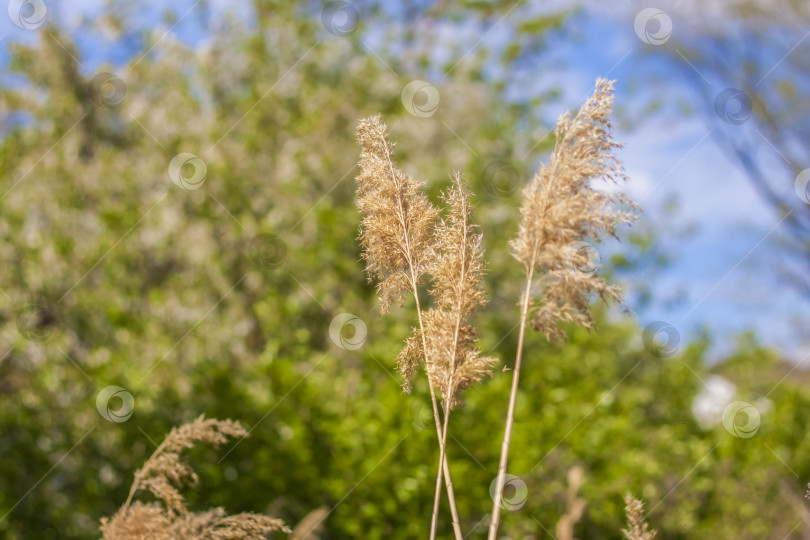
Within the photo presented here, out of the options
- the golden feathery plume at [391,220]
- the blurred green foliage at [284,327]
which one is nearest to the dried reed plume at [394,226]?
the golden feathery plume at [391,220]

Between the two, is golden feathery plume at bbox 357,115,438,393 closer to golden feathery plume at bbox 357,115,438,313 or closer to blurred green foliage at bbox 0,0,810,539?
golden feathery plume at bbox 357,115,438,313

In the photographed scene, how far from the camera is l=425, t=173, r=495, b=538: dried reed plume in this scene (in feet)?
3.99

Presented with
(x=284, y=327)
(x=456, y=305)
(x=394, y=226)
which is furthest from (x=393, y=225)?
(x=284, y=327)

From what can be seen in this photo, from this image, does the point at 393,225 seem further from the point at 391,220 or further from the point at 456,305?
the point at 456,305

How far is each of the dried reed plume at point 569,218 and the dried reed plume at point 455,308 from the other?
0.08m

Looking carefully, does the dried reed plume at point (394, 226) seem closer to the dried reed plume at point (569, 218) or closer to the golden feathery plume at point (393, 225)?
the golden feathery plume at point (393, 225)

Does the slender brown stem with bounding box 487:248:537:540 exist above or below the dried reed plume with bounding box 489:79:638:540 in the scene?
below

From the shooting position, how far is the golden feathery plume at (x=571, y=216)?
1196 millimetres

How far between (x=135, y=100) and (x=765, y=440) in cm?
591

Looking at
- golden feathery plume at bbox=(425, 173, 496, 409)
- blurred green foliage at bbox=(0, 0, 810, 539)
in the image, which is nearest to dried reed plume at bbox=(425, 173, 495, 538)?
golden feathery plume at bbox=(425, 173, 496, 409)

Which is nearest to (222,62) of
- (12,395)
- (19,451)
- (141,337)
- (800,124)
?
(141,337)

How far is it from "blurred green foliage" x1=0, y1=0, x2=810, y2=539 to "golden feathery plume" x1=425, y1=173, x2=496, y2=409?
82.0 inches

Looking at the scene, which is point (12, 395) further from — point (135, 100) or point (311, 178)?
point (135, 100)

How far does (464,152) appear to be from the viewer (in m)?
7.00
